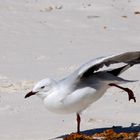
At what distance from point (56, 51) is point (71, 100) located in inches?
210

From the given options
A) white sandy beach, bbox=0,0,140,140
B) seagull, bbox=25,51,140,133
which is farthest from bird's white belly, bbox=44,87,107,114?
white sandy beach, bbox=0,0,140,140

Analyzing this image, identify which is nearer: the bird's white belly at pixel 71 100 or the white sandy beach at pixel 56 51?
the bird's white belly at pixel 71 100

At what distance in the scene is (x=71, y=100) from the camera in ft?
22.1

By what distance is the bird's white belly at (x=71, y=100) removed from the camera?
6707 mm

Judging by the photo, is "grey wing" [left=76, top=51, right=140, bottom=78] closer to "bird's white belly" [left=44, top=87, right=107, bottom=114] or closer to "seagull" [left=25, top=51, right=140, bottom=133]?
"seagull" [left=25, top=51, right=140, bottom=133]

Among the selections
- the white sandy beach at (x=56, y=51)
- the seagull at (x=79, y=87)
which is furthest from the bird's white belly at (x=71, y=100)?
the white sandy beach at (x=56, y=51)

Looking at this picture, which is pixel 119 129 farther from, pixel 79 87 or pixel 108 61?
pixel 108 61

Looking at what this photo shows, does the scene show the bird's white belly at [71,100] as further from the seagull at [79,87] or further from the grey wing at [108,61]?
the grey wing at [108,61]

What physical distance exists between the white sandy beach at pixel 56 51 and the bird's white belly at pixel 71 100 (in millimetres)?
350

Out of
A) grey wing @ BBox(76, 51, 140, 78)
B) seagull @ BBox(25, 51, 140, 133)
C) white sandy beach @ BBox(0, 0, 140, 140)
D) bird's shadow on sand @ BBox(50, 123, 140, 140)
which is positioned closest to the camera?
grey wing @ BBox(76, 51, 140, 78)

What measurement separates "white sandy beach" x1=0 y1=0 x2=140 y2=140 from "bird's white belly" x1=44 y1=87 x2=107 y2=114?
0.35 meters

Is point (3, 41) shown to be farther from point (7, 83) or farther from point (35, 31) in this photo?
point (7, 83)

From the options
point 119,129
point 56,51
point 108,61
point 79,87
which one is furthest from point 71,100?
point 56,51

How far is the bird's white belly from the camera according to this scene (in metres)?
6.71
